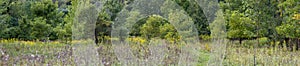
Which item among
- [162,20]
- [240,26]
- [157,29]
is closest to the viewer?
[162,20]

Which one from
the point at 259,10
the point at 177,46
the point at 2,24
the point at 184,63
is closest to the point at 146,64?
the point at 184,63

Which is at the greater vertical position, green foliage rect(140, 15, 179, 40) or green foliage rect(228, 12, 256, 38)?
green foliage rect(140, 15, 179, 40)

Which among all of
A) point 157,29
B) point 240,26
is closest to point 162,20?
point 157,29

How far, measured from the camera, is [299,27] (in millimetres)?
9078

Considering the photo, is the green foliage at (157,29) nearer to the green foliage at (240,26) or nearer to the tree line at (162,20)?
the tree line at (162,20)

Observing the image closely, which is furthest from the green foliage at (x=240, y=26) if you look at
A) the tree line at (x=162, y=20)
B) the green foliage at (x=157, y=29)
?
the green foliage at (x=157, y=29)

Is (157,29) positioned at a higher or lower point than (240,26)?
higher

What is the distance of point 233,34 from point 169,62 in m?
5.41

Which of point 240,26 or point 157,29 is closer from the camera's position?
point 157,29

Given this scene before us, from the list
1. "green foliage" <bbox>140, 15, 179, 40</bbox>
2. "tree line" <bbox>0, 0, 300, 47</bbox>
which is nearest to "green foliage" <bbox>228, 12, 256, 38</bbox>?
"tree line" <bbox>0, 0, 300, 47</bbox>

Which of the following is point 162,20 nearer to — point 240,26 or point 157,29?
point 157,29

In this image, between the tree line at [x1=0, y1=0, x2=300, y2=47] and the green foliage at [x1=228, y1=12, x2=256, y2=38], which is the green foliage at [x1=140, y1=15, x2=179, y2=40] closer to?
the tree line at [x1=0, y1=0, x2=300, y2=47]

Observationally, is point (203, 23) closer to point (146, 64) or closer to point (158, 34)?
point (158, 34)

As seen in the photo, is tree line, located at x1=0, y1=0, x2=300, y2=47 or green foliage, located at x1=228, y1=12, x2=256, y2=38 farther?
green foliage, located at x1=228, y1=12, x2=256, y2=38
